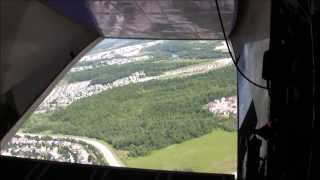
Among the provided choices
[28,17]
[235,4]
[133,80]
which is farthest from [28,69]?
[133,80]

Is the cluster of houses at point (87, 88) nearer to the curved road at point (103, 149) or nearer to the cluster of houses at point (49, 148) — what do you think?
the curved road at point (103, 149)

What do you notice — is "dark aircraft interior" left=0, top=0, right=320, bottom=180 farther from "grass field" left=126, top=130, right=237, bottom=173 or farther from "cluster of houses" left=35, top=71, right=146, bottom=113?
"cluster of houses" left=35, top=71, right=146, bottom=113

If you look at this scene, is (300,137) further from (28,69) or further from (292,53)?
(28,69)

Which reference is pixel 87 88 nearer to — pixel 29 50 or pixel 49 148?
pixel 49 148

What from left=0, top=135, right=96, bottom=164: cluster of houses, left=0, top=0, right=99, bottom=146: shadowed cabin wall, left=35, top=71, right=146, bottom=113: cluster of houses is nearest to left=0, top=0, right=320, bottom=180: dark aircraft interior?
left=0, top=0, right=99, bottom=146: shadowed cabin wall

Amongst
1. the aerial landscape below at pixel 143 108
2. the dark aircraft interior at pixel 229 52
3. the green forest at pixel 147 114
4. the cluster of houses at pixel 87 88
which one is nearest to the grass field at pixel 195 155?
the aerial landscape below at pixel 143 108
